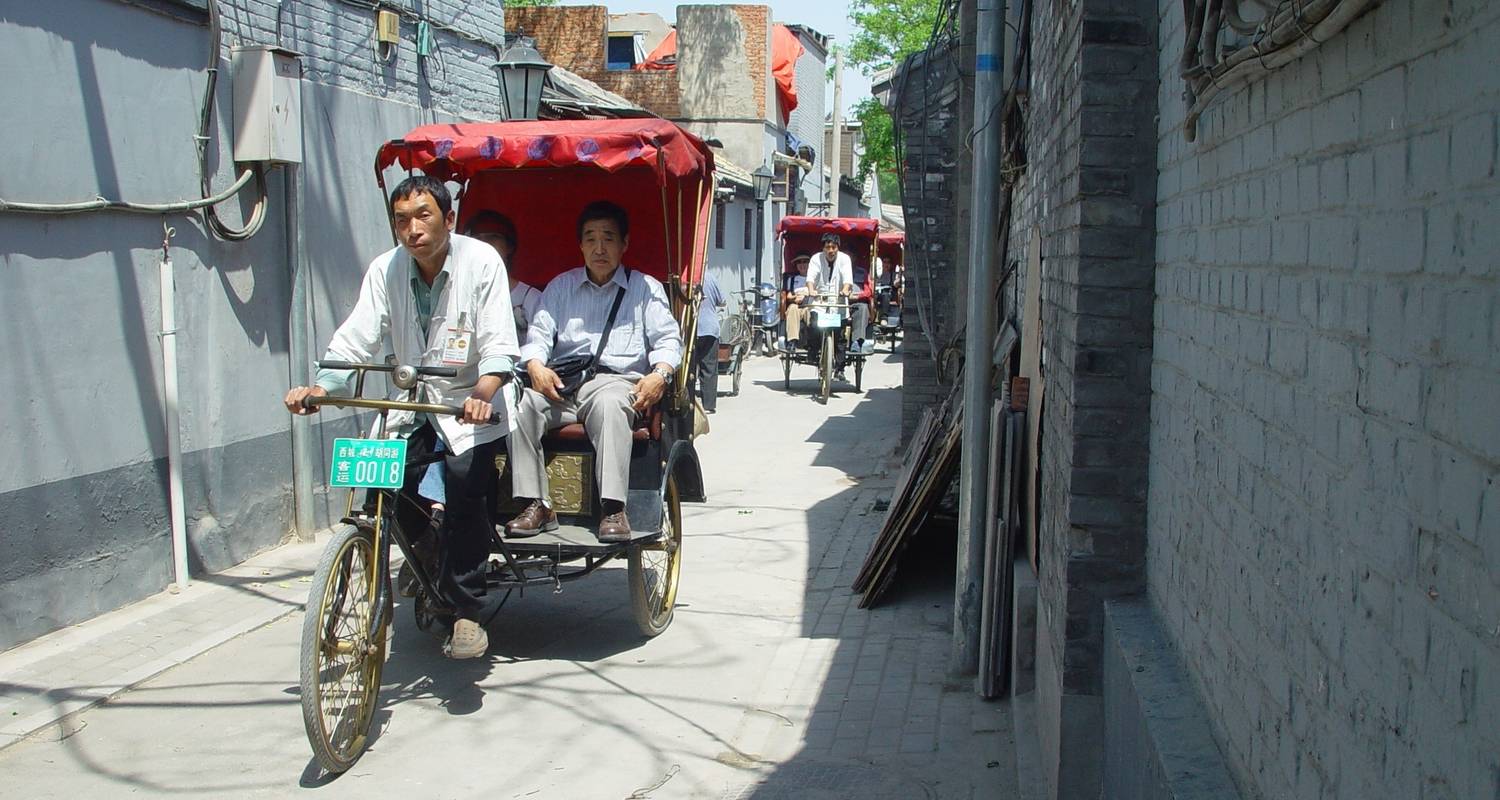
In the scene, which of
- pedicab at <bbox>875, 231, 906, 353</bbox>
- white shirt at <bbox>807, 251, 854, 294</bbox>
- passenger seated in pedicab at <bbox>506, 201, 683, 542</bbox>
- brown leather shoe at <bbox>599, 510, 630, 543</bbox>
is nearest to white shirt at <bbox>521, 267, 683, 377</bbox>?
passenger seated in pedicab at <bbox>506, 201, 683, 542</bbox>

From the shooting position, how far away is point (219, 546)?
791 cm

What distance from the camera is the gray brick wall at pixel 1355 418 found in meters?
1.51

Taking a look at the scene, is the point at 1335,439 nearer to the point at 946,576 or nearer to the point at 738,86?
the point at 946,576

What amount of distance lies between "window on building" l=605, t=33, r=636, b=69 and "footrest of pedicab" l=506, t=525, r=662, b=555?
29898 mm

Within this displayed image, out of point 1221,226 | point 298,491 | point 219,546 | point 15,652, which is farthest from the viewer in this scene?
point 298,491

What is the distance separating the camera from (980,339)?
6043 millimetres

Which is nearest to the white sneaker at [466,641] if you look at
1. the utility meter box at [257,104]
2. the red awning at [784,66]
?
the utility meter box at [257,104]

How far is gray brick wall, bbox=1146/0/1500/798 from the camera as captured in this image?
1.51 m

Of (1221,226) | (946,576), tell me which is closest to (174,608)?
(946,576)

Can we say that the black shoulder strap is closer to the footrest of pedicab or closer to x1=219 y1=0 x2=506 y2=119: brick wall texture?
the footrest of pedicab

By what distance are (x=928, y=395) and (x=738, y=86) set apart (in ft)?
68.3

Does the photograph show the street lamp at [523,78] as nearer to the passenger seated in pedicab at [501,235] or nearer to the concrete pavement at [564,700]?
the passenger seated in pedicab at [501,235]

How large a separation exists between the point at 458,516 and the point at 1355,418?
4188mm

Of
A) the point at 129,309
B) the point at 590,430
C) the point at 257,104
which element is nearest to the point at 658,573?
the point at 590,430
